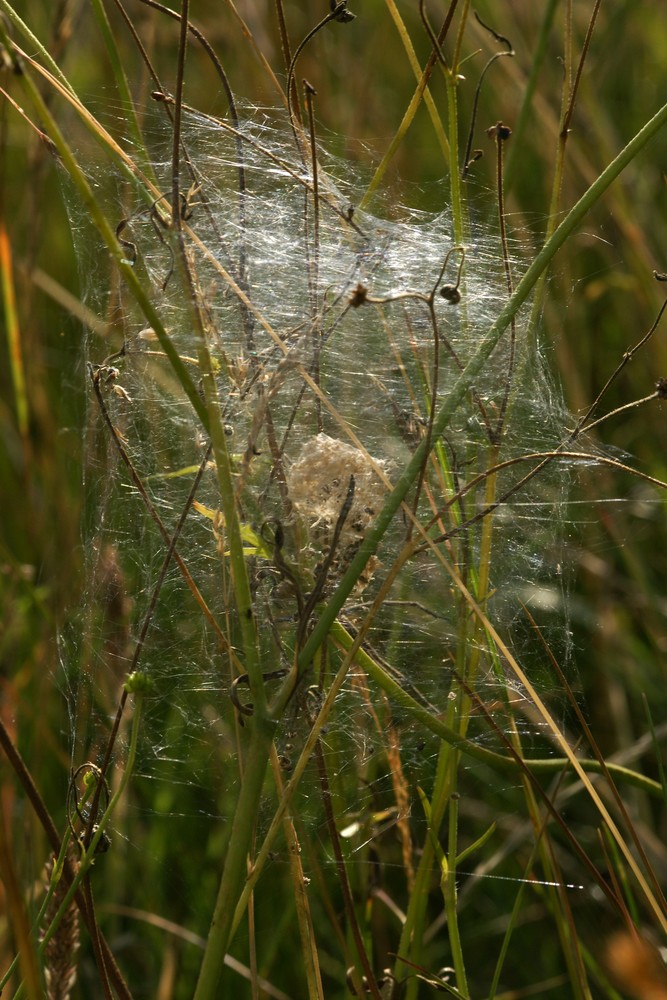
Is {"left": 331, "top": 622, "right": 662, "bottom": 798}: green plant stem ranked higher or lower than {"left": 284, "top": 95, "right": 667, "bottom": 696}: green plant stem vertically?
lower

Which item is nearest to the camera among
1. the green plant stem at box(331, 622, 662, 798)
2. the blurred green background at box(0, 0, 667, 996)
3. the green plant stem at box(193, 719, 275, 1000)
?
the green plant stem at box(193, 719, 275, 1000)

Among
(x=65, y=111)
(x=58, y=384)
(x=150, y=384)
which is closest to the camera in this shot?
(x=150, y=384)

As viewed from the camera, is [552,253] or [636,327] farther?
[636,327]

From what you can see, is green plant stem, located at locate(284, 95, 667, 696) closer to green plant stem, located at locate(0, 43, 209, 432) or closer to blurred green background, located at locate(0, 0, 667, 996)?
green plant stem, located at locate(0, 43, 209, 432)

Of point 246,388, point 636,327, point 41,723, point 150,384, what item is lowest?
point 41,723

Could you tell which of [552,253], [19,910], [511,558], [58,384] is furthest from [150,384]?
[58,384]

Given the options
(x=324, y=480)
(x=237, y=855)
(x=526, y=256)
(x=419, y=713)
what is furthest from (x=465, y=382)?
(x=526, y=256)

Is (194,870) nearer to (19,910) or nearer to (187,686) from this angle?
(187,686)

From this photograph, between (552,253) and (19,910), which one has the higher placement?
(552,253)

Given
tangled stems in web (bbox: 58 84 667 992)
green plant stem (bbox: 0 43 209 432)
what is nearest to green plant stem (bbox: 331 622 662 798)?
tangled stems in web (bbox: 58 84 667 992)

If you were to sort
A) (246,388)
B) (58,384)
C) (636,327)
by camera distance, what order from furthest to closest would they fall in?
(58,384) < (636,327) < (246,388)

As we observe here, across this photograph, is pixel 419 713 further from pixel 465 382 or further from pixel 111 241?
pixel 111 241
